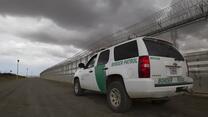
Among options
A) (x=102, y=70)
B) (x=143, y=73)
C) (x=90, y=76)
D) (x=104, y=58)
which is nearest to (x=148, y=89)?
(x=143, y=73)

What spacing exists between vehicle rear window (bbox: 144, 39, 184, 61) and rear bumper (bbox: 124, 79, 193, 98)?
762mm

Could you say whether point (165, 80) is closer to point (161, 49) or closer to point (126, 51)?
point (161, 49)

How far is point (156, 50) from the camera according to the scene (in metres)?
4.61

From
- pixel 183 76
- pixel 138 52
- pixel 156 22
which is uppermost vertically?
pixel 156 22

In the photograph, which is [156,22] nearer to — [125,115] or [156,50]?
[156,50]

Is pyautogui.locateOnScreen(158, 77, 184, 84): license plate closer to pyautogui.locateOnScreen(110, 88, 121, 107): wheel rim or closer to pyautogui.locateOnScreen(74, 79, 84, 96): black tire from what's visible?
pyautogui.locateOnScreen(110, 88, 121, 107): wheel rim

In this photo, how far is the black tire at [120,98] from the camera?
15.5 ft

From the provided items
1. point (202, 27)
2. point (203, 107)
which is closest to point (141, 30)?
point (202, 27)

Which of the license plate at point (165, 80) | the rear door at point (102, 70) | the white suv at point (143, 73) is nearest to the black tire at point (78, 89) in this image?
the rear door at point (102, 70)

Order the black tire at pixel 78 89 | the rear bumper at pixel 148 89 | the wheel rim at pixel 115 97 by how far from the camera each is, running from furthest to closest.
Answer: the black tire at pixel 78 89, the wheel rim at pixel 115 97, the rear bumper at pixel 148 89

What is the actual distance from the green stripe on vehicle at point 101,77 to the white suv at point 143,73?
33 mm

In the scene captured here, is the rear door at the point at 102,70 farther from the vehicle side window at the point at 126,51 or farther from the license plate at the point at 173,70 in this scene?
the license plate at the point at 173,70

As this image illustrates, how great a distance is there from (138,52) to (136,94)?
3.48 feet

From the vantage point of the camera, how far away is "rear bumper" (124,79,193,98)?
13.5 feet
